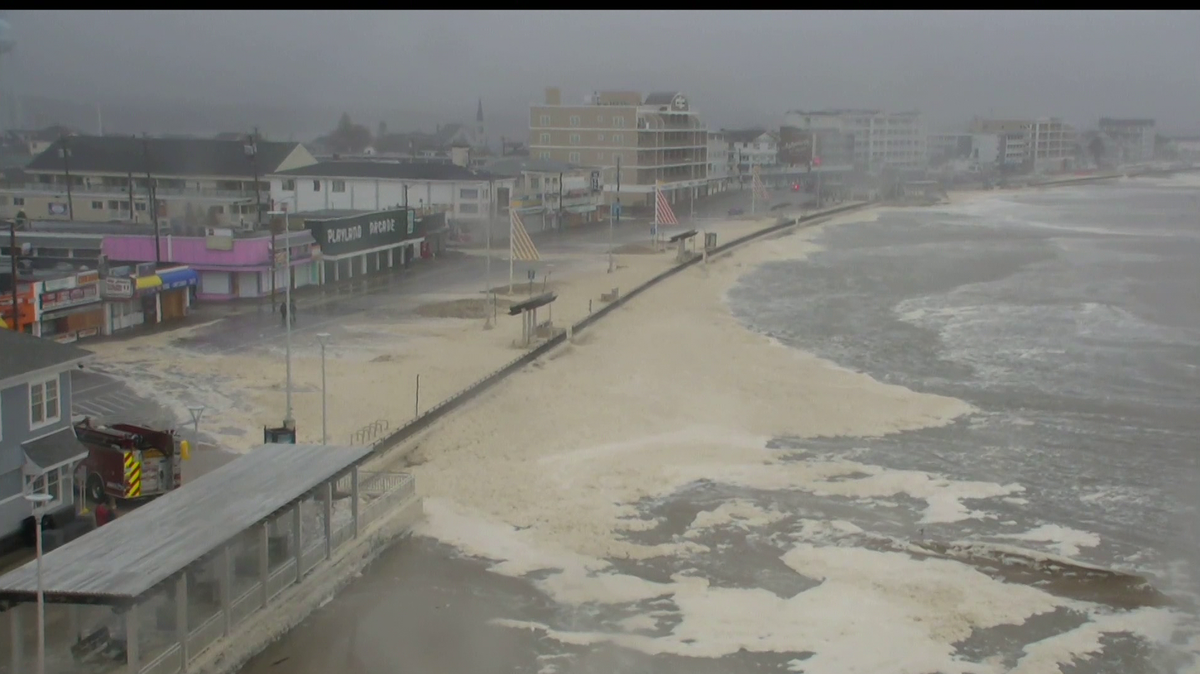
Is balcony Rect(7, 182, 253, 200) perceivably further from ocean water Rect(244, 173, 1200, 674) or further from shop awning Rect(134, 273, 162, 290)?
ocean water Rect(244, 173, 1200, 674)

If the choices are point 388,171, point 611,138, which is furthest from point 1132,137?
point 388,171

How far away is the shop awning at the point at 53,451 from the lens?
623 cm

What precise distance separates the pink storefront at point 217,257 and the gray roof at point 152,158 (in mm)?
7370

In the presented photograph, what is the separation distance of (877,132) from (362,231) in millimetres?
50445

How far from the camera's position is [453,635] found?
575 cm

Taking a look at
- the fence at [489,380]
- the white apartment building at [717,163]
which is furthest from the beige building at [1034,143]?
the fence at [489,380]

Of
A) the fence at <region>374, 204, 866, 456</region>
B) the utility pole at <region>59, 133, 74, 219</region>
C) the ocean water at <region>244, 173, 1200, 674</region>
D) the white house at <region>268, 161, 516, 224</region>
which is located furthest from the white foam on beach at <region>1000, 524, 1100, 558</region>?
the utility pole at <region>59, 133, 74, 219</region>

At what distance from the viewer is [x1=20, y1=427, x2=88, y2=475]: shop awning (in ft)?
20.4

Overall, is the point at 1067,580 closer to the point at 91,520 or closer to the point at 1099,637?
the point at 1099,637

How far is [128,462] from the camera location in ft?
22.5

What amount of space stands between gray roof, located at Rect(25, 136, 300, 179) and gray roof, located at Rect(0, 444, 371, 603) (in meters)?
18.4

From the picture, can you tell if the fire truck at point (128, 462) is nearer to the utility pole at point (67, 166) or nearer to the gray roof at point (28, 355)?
the gray roof at point (28, 355)

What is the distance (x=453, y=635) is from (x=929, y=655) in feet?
7.46

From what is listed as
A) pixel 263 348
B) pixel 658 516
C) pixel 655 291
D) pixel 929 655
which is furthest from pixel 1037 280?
pixel 929 655
